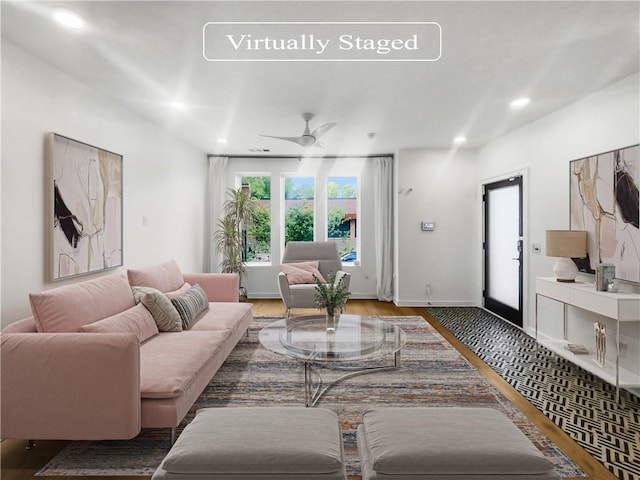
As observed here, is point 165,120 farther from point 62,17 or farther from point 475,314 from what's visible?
point 475,314

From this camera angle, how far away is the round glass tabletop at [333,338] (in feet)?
8.68

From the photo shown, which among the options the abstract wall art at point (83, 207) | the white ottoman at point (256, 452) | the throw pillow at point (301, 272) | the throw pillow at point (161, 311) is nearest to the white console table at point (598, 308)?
the white ottoman at point (256, 452)

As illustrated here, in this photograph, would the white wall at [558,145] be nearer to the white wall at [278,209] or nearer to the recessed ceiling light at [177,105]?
the white wall at [278,209]

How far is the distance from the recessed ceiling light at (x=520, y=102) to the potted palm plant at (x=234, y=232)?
4116 mm

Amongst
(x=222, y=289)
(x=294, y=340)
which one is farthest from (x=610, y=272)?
(x=222, y=289)

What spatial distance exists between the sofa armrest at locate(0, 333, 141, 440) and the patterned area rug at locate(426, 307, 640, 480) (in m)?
2.56

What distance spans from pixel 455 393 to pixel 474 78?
8.32 ft

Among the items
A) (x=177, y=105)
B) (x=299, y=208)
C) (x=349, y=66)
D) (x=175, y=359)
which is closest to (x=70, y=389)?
(x=175, y=359)

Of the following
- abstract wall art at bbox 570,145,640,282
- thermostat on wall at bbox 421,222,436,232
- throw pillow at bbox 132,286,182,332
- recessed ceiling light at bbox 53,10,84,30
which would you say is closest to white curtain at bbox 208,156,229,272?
thermostat on wall at bbox 421,222,436,232

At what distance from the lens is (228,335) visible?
317cm

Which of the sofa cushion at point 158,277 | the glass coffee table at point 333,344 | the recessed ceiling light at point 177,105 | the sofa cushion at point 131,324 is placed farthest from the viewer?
the recessed ceiling light at point 177,105

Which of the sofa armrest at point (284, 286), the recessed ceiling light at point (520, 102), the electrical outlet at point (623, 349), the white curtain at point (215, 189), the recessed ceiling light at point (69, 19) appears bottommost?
the electrical outlet at point (623, 349)

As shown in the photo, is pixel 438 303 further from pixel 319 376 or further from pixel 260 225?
pixel 319 376

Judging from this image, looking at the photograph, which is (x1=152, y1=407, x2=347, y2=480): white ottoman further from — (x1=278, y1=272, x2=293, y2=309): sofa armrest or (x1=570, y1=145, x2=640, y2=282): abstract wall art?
(x1=278, y1=272, x2=293, y2=309): sofa armrest
